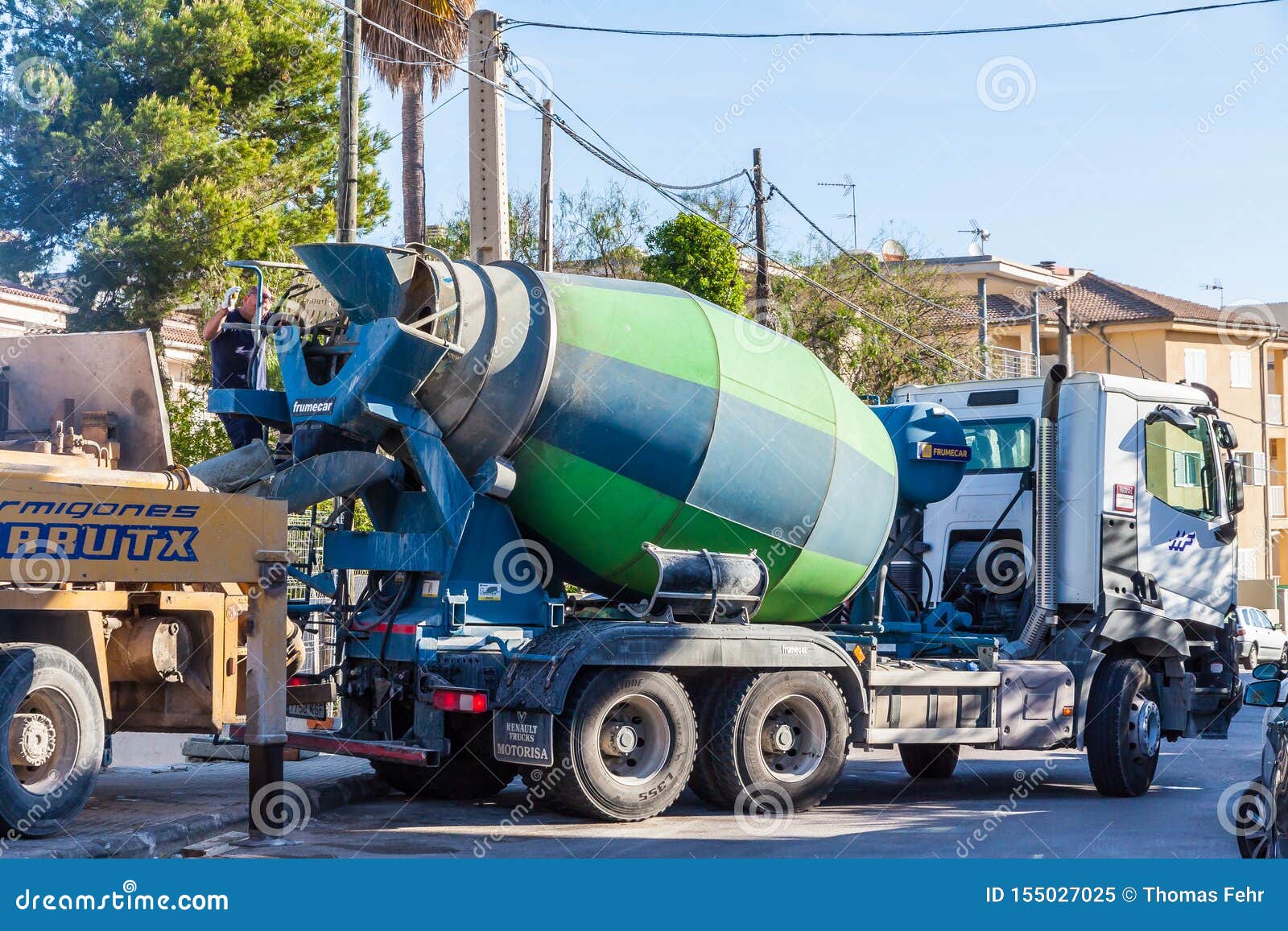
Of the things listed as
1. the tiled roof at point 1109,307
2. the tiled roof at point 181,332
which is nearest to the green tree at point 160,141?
the tiled roof at point 181,332

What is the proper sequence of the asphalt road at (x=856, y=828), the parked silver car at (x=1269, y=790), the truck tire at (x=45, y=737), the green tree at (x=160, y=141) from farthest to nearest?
the green tree at (x=160, y=141) < the asphalt road at (x=856, y=828) < the truck tire at (x=45, y=737) < the parked silver car at (x=1269, y=790)

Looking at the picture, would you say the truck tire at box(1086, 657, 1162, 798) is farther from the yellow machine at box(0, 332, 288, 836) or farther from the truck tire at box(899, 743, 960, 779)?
the yellow machine at box(0, 332, 288, 836)

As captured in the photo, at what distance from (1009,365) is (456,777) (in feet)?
125

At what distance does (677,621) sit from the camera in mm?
10125

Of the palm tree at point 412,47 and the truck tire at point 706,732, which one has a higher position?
the palm tree at point 412,47

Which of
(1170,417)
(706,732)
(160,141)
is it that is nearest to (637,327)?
(706,732)

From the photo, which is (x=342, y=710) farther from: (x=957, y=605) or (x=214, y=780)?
(x=957, y=605)

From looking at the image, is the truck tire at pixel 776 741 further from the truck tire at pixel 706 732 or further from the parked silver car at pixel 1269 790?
the parked silver car at pixel 1269 790

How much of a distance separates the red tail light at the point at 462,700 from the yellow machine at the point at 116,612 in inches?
46.9

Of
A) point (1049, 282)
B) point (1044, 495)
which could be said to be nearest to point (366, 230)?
point (1044, 495)

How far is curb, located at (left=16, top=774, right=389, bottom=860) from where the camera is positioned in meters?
7.65

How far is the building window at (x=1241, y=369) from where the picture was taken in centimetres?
5519

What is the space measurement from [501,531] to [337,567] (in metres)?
1.15

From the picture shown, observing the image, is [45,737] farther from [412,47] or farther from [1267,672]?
[412,47]
